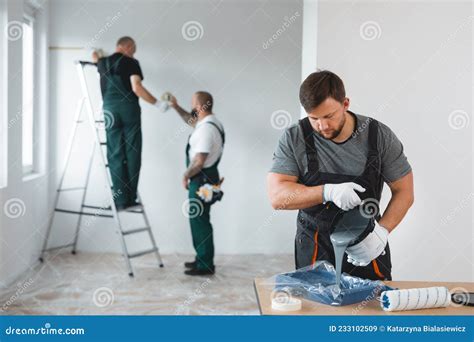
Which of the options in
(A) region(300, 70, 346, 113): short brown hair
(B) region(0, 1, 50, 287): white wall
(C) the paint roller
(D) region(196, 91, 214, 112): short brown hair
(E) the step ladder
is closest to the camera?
(C) the paint roller

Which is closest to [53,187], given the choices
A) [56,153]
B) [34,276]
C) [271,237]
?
[56,153]

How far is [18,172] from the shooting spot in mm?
3166

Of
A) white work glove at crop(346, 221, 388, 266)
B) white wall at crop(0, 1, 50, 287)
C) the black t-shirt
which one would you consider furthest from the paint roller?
the black t-shirt

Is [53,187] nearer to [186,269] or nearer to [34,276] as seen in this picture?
[34,276]

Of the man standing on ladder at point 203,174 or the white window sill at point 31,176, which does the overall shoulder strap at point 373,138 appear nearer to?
the man standing on ladder at point 203,174

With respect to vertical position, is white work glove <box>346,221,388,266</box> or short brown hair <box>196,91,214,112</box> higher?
short brown hair <box>196,91,214,112</box>

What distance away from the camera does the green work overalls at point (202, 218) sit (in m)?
3.72

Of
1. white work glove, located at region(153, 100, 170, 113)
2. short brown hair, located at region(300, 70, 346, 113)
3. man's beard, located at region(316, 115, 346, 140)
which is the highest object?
white work glove, located at region(153, 100, 170, 113)

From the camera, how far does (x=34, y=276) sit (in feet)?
11.3

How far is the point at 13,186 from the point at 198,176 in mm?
1024

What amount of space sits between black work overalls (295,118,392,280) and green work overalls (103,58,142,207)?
6.96ft

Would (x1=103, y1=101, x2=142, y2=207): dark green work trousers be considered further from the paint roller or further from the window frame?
the paint roller

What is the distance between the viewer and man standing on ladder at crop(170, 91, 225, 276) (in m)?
3.63

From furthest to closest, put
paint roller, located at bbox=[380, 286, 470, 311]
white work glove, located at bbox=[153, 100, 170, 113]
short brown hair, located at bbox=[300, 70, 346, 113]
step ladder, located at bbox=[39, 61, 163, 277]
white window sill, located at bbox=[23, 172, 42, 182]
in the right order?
white work glove, located at bbox=[153, 100, 170, 113] < step ladder, located at bbox=[39, 61, 163, 277] < white window sill, located at bbox=[23, 172, 42, 182] < short brown hair, located at bbox=[300, 70, 346, 113] < paint roller, located at bbox=[380, 286, 470, 311]
